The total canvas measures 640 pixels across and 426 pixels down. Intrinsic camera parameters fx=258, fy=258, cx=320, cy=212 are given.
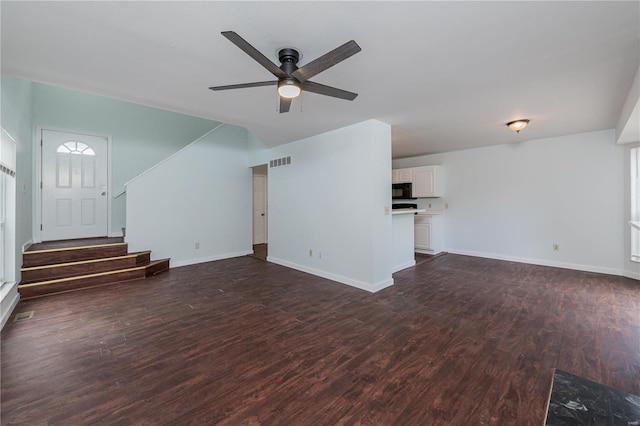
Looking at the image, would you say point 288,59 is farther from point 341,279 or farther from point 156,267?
point 156,267

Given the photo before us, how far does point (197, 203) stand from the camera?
18.6ft

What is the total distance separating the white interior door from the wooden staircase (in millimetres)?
3025

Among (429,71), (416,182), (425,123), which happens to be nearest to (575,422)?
(429,71)

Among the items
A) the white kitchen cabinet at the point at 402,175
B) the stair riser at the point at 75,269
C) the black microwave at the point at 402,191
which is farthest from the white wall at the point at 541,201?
the stair riser at the point at 75,269

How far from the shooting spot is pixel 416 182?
21.6 feet

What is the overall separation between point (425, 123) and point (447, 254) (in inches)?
140

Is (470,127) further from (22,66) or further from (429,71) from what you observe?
(22,66)

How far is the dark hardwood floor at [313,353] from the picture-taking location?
1648mm

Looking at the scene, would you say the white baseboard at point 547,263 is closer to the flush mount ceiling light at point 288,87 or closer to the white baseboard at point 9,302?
the flush mount ceiling light at point 288,87

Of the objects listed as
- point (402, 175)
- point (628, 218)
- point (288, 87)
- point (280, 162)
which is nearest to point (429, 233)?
A: point (402, 175)

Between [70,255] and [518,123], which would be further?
[70,255]

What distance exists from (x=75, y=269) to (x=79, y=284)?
26 centimetres

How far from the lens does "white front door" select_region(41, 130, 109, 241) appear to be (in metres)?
4.77

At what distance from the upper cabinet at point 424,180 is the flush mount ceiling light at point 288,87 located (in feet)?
17.0
